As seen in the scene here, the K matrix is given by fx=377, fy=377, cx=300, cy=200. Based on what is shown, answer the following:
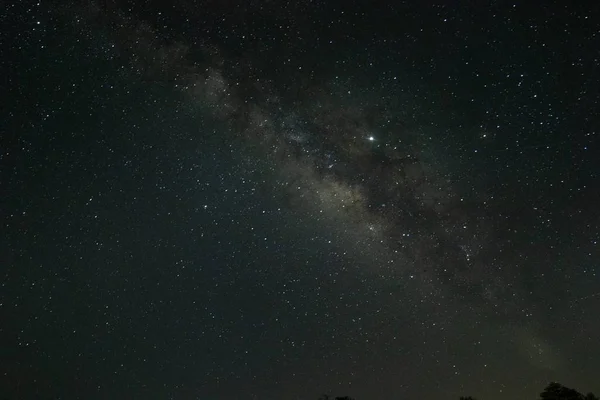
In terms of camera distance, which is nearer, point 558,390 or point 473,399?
point 558,390

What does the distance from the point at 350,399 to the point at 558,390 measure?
39.8 feet

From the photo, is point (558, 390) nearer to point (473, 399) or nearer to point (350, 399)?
point (473, 399)

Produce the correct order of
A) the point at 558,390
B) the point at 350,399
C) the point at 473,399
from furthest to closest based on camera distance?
the point at 350,399 → the point at 473,399 → the point at 558,390

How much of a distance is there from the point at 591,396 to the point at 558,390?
249 centimetres

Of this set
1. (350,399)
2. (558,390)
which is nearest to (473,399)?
(558,390)

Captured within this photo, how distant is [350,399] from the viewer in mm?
25375

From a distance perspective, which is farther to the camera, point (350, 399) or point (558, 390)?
point (350, 399)

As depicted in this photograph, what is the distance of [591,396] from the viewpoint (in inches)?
790

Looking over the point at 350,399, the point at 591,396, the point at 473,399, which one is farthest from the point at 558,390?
the point at 350,399

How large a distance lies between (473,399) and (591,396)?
19.7 feet

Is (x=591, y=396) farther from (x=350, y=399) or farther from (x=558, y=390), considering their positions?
(x=350, y=399)

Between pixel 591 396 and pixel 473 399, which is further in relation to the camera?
pixel 473 399

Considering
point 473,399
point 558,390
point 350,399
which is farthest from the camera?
point 350,399

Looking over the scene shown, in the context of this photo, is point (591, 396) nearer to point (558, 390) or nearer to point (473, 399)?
point (558, 390)
